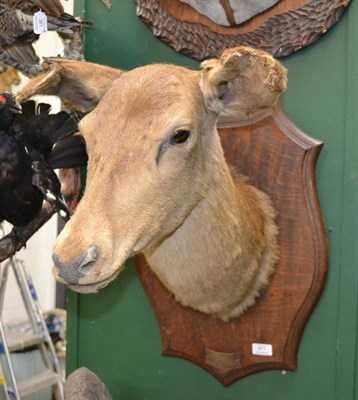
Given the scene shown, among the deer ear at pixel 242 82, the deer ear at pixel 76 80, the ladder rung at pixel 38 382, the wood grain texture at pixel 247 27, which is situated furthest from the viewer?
the ladder rung at pixel 38 382

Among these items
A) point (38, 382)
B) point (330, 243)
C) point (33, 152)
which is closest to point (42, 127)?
point (33, 152)

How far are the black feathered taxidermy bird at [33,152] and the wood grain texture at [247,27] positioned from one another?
363 mm

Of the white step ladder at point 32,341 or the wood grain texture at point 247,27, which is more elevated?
the wood grain texture at point 247,27

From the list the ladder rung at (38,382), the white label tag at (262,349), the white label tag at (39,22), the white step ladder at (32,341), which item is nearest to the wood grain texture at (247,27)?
the white label tag at (39,22)

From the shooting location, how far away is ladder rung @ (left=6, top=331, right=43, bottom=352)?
9.87 ft

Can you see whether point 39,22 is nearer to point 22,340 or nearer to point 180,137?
point 180,137

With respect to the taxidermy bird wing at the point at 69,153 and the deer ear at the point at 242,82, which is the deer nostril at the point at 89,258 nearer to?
the deer ear at the point at 242,82

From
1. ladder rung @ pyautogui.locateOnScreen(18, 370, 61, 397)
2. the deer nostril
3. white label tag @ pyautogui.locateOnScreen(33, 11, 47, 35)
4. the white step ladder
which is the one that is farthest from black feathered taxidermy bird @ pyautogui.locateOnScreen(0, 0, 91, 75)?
ladder rung @ pyautogui.locateOnScreen(18, 370, 61, 397)

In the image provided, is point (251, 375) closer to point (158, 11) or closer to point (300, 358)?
point (300, 358)

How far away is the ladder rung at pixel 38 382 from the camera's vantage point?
2833mm

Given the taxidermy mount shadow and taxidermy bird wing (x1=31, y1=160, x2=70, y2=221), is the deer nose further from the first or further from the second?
taxidermy bird wing (x1=31, y1=160, x2=70, y2=221)

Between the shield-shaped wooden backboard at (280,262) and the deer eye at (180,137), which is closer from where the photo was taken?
the deer eye at (180,137)

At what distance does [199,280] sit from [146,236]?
29cm

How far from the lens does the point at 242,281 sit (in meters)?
1.35
